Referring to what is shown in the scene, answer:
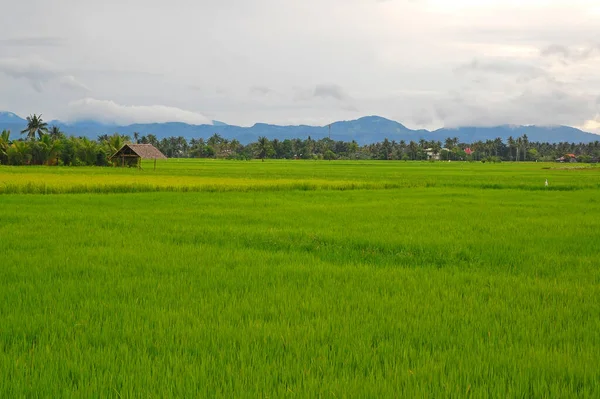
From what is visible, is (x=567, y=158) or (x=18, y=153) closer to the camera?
(x=18, y=153)

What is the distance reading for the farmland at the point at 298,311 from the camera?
11.8 ft

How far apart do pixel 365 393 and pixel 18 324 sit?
127 inches

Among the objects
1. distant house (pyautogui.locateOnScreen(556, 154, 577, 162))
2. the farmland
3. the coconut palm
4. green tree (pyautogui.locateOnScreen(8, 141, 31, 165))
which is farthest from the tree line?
the farmland

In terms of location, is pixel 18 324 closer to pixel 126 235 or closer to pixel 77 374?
pixel 77 374

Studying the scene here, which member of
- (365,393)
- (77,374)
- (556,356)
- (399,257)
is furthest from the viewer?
(399,257)

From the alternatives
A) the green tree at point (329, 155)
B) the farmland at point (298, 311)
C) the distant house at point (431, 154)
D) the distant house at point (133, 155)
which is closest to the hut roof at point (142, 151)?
the distant house at point (133, 155)

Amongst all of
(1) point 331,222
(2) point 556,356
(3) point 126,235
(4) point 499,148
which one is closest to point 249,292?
(2) point 556,356

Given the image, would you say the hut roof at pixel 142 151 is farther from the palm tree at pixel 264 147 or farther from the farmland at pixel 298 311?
the palm tree at pixel 264 147

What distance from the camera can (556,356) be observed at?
13.1ft

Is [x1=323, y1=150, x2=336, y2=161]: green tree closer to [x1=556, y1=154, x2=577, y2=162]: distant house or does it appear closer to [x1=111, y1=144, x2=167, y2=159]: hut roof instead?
[x1=556, y1=154, x2=577, y2=162]: distant house

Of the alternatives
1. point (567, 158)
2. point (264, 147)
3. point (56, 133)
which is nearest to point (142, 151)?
point (56, 133)

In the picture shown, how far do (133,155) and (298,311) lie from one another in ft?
162

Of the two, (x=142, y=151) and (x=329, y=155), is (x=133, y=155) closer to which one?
(x=142, y=151)

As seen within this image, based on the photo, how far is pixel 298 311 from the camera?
5203 mm
